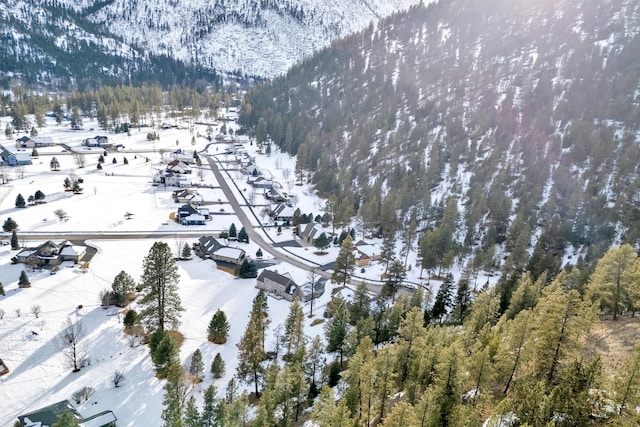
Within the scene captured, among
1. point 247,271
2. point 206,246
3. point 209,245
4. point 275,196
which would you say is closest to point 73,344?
point 247,271

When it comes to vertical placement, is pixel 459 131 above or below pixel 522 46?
below

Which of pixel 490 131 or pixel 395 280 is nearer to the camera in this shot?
pixel 395 280

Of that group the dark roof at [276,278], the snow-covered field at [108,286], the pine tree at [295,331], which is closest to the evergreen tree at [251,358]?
the snow-covered field at [108,286]

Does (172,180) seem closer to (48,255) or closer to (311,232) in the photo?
(311,232)

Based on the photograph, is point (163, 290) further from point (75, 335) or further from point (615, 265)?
point (615, 265)

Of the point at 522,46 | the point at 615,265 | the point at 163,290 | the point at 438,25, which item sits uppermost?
the point at 438,25

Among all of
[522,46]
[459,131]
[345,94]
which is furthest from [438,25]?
[459,131]

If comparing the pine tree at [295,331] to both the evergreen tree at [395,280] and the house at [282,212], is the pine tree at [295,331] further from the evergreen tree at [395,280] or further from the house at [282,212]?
the house at [282,212]
